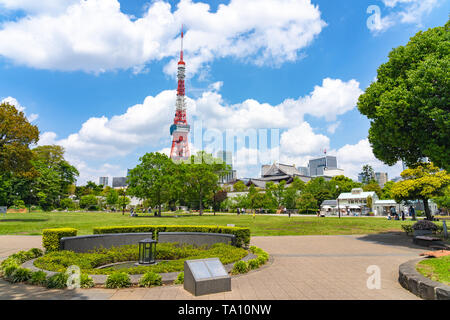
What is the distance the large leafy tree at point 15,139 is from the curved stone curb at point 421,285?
34.6 meters

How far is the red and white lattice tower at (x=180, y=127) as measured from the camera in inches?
3777

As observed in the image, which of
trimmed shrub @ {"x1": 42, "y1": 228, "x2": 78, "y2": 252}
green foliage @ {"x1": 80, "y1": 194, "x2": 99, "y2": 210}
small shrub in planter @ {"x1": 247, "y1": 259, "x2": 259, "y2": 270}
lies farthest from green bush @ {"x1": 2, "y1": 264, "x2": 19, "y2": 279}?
green foliage @ {"x1": 80, "y1": 194, "x2": 99, "y2": 210}

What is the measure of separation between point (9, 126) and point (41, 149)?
4501 centimetres

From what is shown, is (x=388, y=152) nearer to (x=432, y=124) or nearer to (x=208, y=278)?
(x=432, y=124)

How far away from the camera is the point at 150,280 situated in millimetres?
6719

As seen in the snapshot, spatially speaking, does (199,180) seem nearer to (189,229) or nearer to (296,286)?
(189,229)

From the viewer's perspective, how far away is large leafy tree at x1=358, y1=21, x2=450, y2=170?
11812 mm

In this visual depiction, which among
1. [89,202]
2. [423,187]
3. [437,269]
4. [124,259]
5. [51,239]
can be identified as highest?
[423,187]

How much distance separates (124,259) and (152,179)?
Answer: 108 feet

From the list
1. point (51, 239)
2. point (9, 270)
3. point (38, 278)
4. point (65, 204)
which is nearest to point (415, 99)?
point (38, 278)

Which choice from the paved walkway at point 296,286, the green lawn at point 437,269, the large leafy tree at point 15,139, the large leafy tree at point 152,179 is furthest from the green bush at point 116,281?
the large leafy tree at point 152,179

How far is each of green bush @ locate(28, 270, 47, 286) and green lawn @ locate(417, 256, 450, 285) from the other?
951cm

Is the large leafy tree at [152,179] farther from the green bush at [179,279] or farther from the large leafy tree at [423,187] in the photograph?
the green bush at [179,279]

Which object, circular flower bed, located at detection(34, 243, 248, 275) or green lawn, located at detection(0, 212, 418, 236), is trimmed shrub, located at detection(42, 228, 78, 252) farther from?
green lawn, located at detection(0, 212, 418, 236)
